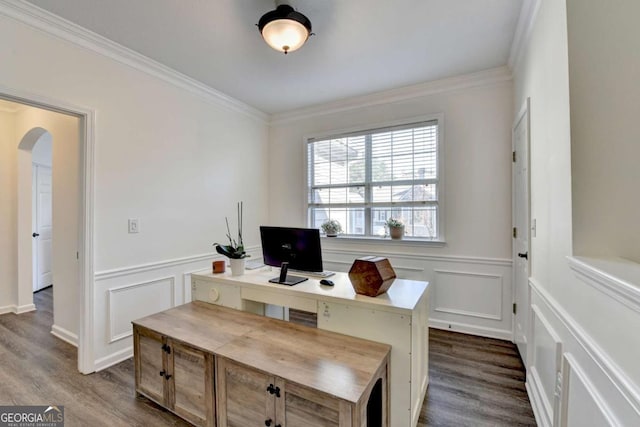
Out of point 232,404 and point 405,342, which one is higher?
point 405,342

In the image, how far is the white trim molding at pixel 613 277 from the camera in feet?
2.49

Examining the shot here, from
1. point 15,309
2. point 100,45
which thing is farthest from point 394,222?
point 15,309

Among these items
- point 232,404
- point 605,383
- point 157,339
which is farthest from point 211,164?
point 605,383

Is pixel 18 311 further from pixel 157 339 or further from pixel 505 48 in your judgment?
pixel 505 48

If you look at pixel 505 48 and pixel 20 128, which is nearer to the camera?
pixel 505 48

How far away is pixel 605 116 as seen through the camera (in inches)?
44.2

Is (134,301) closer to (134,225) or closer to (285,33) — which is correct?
(134,225)

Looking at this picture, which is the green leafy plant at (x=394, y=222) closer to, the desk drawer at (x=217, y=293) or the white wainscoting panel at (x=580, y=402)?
the desk drawer at (x=217, y=293)

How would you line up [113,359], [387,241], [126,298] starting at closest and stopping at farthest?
[113,359], [126,298], [387,241]

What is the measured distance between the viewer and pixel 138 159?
2602mm

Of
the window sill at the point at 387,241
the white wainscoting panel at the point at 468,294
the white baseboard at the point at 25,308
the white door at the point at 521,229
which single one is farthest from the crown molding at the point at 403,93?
the white baseboard at the point at 25,308

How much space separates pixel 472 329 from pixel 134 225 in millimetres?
3457

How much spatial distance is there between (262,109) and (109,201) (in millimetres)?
2269

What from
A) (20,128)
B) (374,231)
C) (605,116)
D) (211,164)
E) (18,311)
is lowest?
(18,311)
